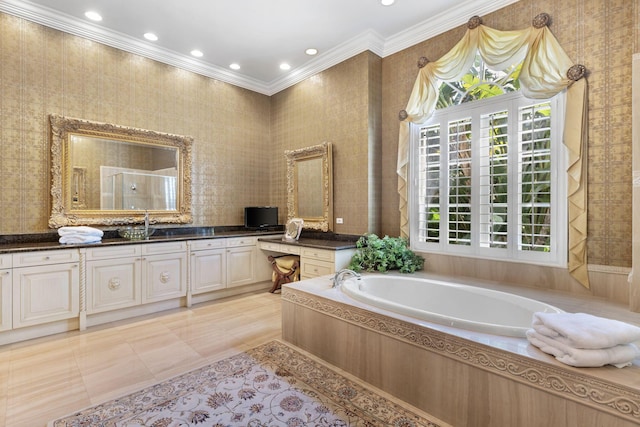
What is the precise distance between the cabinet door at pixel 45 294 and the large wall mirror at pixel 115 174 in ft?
2.26

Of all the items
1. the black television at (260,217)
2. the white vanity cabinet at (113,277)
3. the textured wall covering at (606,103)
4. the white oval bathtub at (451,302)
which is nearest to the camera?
the white oval bathtub at (451,302)

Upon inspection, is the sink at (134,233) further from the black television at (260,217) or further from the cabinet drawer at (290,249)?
the cabinet drawer at (290,249)

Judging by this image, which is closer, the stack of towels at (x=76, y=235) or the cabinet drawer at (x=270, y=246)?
the stack of towels at (x=76, y=235)

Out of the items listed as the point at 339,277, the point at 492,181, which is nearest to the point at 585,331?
the point at 339,277

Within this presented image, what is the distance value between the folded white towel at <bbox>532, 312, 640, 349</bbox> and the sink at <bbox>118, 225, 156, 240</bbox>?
376cm

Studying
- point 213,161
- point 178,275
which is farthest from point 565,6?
point 178,275

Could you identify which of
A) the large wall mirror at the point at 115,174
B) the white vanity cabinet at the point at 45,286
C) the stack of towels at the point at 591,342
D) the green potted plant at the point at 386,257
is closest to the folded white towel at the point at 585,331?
the stack of towels at the point at 591,342

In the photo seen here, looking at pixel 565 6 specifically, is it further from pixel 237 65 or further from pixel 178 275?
pixel 178 275

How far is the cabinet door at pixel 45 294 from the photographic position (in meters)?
2.69

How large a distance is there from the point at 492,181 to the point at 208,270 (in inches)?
130

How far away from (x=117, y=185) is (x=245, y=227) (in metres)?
1.75

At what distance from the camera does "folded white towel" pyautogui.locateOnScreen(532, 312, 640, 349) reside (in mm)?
1310

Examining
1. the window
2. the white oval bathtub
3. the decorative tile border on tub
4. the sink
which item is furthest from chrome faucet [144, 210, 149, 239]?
the window

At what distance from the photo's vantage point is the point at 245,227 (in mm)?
4785
